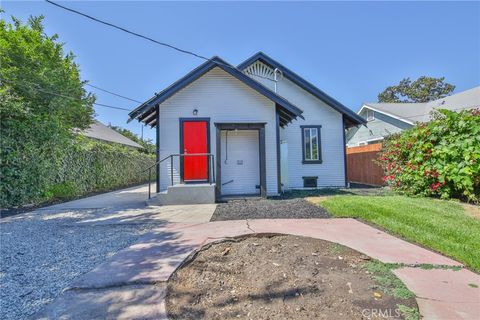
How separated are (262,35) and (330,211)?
27.9ft

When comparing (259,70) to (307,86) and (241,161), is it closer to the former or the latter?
(307,86)

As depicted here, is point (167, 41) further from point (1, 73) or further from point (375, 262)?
point (375, 262)

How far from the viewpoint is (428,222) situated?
4.88 meters

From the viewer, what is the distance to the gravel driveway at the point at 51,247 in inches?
102

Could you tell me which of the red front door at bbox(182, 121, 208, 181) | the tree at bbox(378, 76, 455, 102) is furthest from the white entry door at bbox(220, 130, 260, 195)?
the tree at bbox(378, 76, 455, 102)

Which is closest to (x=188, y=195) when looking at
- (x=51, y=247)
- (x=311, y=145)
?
(x=51, y=247)

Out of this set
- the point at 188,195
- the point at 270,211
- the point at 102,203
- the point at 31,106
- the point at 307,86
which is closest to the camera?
the point at 270,211

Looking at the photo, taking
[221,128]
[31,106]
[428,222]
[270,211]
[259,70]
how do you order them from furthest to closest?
1. [259,70]
2. [31,106]
3. [221,128]
4. [270,211]
5. [428,222]

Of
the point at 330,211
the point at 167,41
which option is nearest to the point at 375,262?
the point at 330,211

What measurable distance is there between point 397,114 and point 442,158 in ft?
45.1

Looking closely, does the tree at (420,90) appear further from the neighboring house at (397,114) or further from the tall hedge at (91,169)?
the tall hedge at (91,169)

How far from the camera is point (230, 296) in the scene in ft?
7.70

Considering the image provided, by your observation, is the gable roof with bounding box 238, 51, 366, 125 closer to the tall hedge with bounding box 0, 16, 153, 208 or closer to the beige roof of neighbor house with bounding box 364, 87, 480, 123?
the tall hedge with bounding box 0, 16, 153, 208

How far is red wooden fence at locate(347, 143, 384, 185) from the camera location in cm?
1251
